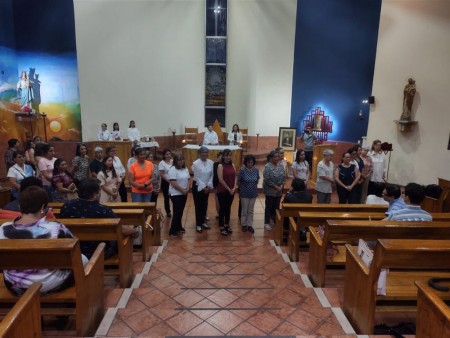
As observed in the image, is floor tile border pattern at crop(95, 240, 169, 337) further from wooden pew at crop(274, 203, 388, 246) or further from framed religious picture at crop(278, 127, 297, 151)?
framed religious picture at crop(278, 127, 297, 151)

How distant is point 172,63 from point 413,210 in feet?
34.2

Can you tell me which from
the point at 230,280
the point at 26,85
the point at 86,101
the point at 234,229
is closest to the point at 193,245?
the point at 234,229

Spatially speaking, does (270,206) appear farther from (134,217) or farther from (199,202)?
(134,217)

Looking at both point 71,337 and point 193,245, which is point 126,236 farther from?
point 193,245

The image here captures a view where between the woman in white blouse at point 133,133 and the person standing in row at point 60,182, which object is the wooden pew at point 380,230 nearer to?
the person standing in row at point 60,182

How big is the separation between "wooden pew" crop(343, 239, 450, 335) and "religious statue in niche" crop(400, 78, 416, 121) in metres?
6.05

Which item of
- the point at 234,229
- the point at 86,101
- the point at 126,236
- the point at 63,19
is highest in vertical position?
the point at 63,19

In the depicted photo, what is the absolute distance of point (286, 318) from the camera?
8.03 ft

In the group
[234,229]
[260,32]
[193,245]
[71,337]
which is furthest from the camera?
[260,32]

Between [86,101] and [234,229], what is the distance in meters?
7.15

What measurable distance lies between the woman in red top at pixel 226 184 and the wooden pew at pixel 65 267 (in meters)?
2.70

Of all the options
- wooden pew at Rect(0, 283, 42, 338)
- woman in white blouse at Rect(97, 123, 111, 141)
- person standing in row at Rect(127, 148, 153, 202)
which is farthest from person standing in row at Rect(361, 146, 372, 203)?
woman in white blouse at Rect(97, 123, 111, 141)

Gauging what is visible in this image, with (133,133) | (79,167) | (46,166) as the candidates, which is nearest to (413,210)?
(79,167)

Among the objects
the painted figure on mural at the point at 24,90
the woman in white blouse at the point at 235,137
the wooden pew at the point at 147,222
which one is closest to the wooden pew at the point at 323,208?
the wooden pew at the point at 147,222
